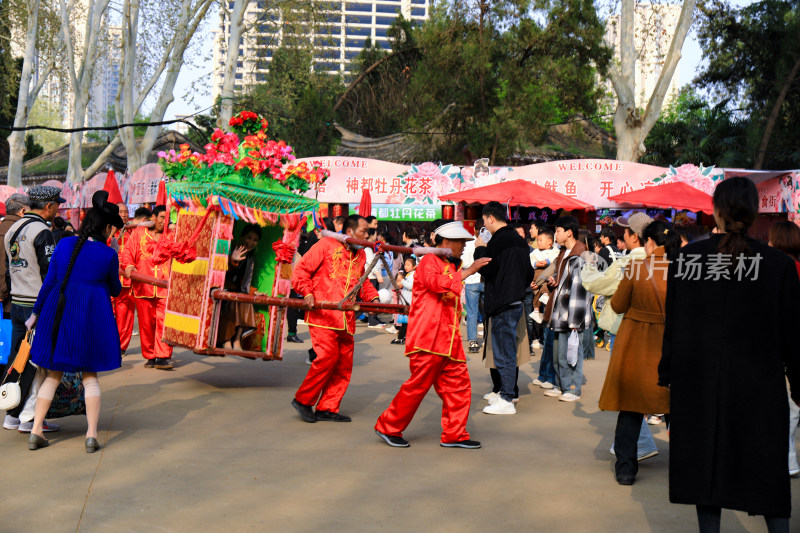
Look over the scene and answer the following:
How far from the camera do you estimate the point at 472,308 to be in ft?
37.1

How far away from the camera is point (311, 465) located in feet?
18.1

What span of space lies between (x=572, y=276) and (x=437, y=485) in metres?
3.39

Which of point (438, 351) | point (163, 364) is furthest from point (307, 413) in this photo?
point (163, 364)

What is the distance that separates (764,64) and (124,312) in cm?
1989

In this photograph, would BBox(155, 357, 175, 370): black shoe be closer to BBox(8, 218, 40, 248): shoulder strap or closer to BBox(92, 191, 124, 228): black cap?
BBox(8, 218, 40, 248): shoulder strap

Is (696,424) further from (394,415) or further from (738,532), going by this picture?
(394,415)

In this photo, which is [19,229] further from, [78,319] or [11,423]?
[11,423]

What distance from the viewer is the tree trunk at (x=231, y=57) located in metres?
19.1

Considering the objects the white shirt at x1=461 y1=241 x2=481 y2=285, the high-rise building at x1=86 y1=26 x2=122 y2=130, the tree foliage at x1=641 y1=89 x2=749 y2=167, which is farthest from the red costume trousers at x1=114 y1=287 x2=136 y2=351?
the tree foliage at x1=641 y1=89 x2=749 y2=167

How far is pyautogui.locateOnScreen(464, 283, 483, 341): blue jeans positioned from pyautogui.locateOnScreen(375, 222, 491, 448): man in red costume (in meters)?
5.12

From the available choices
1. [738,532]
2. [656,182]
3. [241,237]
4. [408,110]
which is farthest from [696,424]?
[408,110]

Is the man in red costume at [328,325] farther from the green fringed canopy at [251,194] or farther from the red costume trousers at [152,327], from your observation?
the red costume trousers at [152,327]

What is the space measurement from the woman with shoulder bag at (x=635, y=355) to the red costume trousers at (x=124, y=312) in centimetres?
629

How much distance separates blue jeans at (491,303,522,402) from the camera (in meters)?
7.41
